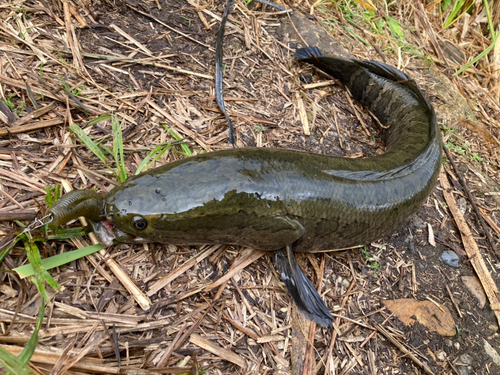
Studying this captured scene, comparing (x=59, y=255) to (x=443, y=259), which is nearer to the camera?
(x=59, y=255)

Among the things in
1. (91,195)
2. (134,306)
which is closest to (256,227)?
(134,306)

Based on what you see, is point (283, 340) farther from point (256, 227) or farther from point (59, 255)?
point (59, 255)

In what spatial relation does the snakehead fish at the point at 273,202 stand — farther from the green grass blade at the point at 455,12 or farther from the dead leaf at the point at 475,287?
the green grass blade at the point at 455,12

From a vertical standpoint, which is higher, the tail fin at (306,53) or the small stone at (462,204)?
the tail fin at (306,53)

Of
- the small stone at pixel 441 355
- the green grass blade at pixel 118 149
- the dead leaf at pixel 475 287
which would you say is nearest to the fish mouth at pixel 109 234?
the green grass blade at pixel 118 149

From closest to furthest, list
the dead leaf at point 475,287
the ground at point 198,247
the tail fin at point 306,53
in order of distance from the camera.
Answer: the ground at point 198,247 < the dead leaf at point 475,287 < the tail fin at point 306,53

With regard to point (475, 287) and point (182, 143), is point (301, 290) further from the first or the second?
point (475, 287)

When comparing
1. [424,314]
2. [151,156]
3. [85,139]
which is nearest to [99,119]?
[85,139]

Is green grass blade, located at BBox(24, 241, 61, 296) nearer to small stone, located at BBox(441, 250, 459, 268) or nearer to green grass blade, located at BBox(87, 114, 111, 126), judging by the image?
green grass blade, located at BBox(87, 114, 111, 126)
